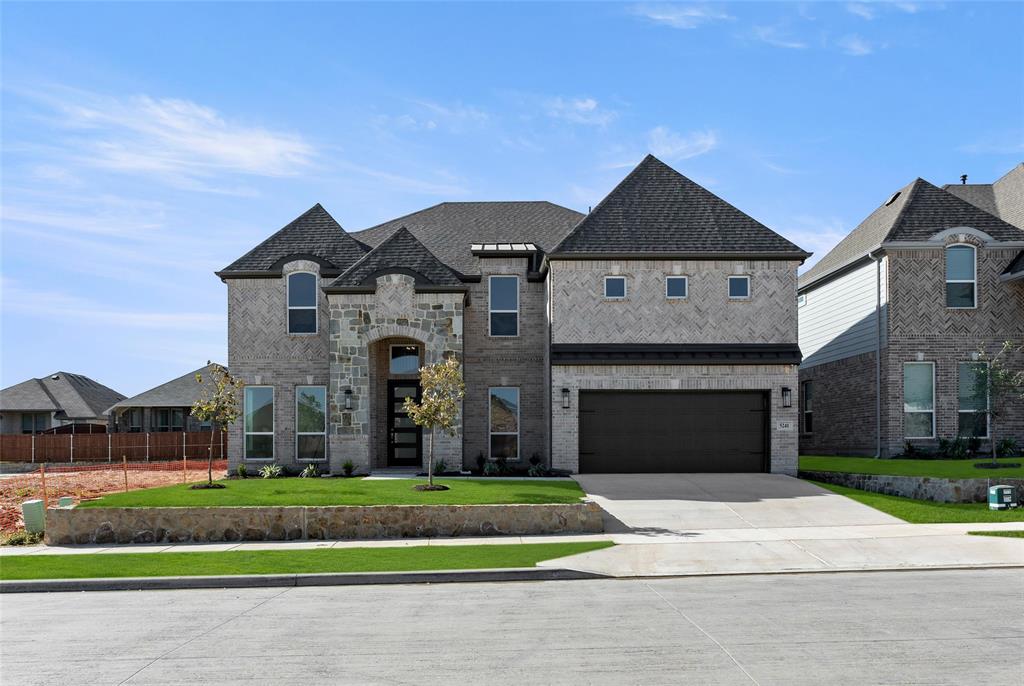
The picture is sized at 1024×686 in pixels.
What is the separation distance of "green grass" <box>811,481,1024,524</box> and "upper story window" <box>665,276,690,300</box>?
6.98 meters

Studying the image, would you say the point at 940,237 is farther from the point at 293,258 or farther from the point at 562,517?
the point at 293,258

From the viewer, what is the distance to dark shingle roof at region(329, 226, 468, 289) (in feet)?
80.1

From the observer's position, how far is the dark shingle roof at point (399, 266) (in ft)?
80.1

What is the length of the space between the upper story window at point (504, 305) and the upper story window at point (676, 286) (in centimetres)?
486

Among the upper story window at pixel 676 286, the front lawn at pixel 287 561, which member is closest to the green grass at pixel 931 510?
the upper story window at pixel 676 286

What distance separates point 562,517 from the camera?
54.4 ft

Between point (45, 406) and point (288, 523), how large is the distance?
4313 centimetres

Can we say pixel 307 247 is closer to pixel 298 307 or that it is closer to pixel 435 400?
pixel 298 307

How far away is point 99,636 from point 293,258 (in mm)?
18436

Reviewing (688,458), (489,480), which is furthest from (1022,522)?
(489,480)

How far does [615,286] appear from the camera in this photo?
24.3 metres

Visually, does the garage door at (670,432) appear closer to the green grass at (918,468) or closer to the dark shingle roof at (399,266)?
the green grass at (918,468)

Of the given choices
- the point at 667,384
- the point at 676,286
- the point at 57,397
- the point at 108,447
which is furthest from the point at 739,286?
the point at 57,397

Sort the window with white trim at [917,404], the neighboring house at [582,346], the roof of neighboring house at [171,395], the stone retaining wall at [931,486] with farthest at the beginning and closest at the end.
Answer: the roof of neighboring house at [171,395]
the window with white trim at [917,404]
the neighboring house at [582,346]
the stone retaining wall at [931,486]
